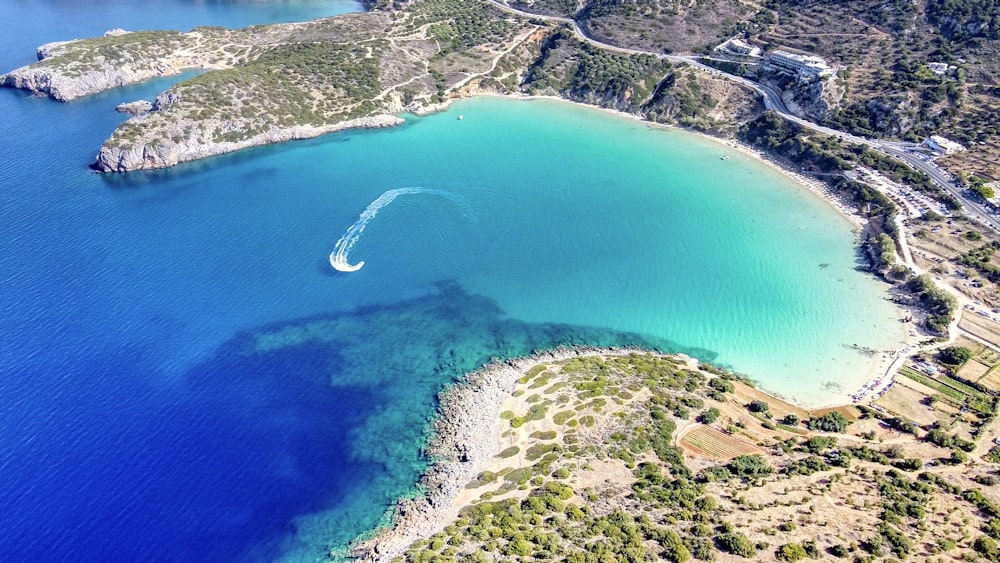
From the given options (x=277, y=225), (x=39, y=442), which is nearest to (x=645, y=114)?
(x=277, y=225)

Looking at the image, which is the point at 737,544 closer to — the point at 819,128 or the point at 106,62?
the point at 819,128

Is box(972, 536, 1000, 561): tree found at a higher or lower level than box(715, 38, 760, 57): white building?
lower

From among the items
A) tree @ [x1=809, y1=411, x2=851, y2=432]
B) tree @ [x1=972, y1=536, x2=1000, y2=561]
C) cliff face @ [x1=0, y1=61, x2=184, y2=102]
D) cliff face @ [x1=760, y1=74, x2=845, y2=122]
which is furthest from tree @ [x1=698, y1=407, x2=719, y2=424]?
cliff face @ [x1=0, y1=61, x2=184, y2=102]

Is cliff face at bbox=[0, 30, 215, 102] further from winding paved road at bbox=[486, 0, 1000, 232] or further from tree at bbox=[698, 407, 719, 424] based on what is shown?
tree at bbox=[698, 407, 719, 424]

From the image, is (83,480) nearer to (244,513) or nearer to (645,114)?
(244,513)

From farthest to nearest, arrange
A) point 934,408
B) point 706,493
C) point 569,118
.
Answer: point 569,118
point 934,408
point 706,493

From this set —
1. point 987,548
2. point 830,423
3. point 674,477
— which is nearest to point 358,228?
point 674,477

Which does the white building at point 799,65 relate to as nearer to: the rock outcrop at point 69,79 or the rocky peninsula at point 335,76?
the rocky peninsula at point 335,76
